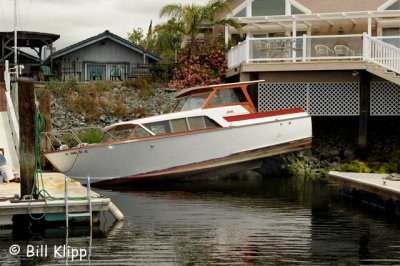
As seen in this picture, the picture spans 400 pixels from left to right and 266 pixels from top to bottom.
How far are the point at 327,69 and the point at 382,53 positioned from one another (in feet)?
6.48

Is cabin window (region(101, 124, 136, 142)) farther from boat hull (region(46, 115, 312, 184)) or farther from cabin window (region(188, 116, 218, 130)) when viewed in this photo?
cabin window (region(188, 116, 218, 130))

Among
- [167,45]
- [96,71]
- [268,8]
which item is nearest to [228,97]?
[268,8]

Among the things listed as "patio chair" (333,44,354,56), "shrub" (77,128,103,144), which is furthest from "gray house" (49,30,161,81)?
"patio chair" (333,44,354,56)

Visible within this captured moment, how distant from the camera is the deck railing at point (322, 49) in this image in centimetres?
2639

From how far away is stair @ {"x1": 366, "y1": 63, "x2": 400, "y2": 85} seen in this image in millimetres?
26484

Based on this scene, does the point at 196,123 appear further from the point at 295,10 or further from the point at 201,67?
the point at 295,10

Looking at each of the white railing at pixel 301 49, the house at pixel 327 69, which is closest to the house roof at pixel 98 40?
the house at pixel 327 69

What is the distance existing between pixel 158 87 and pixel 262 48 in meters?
6.61

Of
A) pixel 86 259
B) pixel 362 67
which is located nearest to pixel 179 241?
pixel 86 259

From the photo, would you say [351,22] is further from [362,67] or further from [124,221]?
[124,221]

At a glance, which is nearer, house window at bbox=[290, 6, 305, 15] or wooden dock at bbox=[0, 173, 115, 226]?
wooden dock at bbox=[0, 173, 115, 226]

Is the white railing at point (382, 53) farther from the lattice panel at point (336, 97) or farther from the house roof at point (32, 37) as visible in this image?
the house roof at point (32, 37)

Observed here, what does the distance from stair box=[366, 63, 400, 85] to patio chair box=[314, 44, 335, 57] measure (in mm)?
1417

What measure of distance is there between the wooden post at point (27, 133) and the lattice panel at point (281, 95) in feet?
46.7
